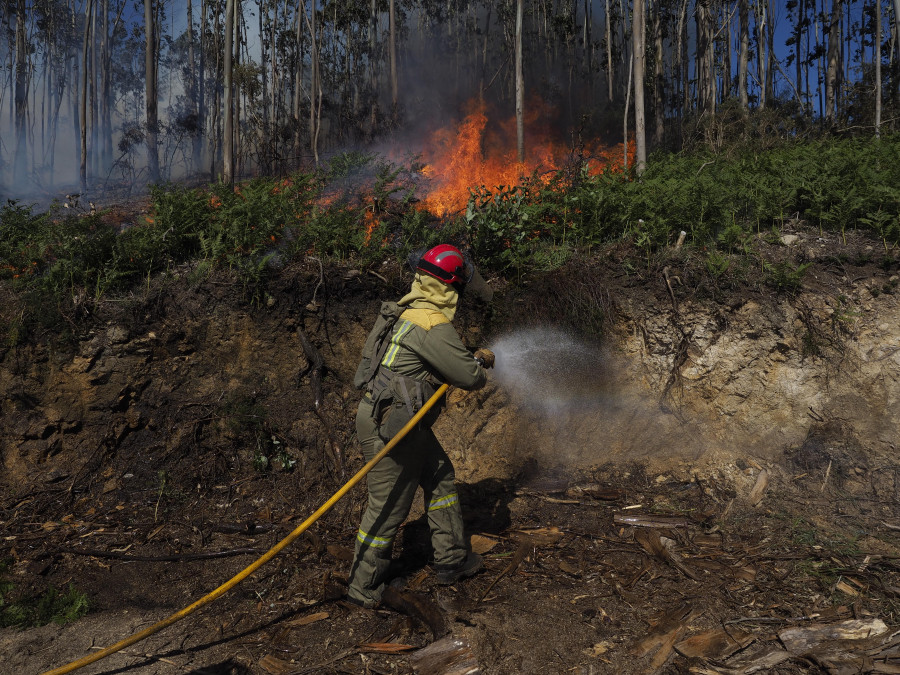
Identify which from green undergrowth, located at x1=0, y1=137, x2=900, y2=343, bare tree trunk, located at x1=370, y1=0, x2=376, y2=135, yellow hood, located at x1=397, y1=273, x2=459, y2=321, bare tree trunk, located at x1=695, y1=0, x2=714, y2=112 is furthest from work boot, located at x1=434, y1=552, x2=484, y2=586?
bare tree trunk, located at x1=695, y1=0, x2=714, y2=112

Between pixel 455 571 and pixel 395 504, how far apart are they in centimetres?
70

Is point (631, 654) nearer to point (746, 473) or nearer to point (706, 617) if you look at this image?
point (706, 617)

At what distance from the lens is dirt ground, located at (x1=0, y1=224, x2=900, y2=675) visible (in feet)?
10.8

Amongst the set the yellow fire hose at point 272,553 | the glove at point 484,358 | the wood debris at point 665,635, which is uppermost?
the glove at point 484,358

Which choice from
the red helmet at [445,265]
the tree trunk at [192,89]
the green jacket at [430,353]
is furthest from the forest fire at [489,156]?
the tree trunk at [192,89]

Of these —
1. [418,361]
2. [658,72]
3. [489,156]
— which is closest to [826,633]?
[418,361]

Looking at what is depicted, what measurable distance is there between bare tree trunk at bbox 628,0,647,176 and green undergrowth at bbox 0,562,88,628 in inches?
323

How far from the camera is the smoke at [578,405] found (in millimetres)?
5879

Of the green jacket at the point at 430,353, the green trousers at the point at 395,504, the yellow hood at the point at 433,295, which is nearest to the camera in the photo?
the green jacket at the point at 430,353

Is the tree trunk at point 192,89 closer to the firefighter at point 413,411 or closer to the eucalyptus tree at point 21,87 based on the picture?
the eucalyptus tree at point 21,87

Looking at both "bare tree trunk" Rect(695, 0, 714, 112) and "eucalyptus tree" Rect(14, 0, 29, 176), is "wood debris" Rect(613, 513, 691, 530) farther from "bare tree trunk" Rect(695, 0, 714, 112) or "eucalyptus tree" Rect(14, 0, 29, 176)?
"eucalyptus tree" Rect(14, 0, 29, 176)

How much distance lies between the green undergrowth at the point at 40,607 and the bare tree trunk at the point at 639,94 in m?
8.21

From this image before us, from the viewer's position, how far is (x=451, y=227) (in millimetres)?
6754

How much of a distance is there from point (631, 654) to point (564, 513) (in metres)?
1.90
